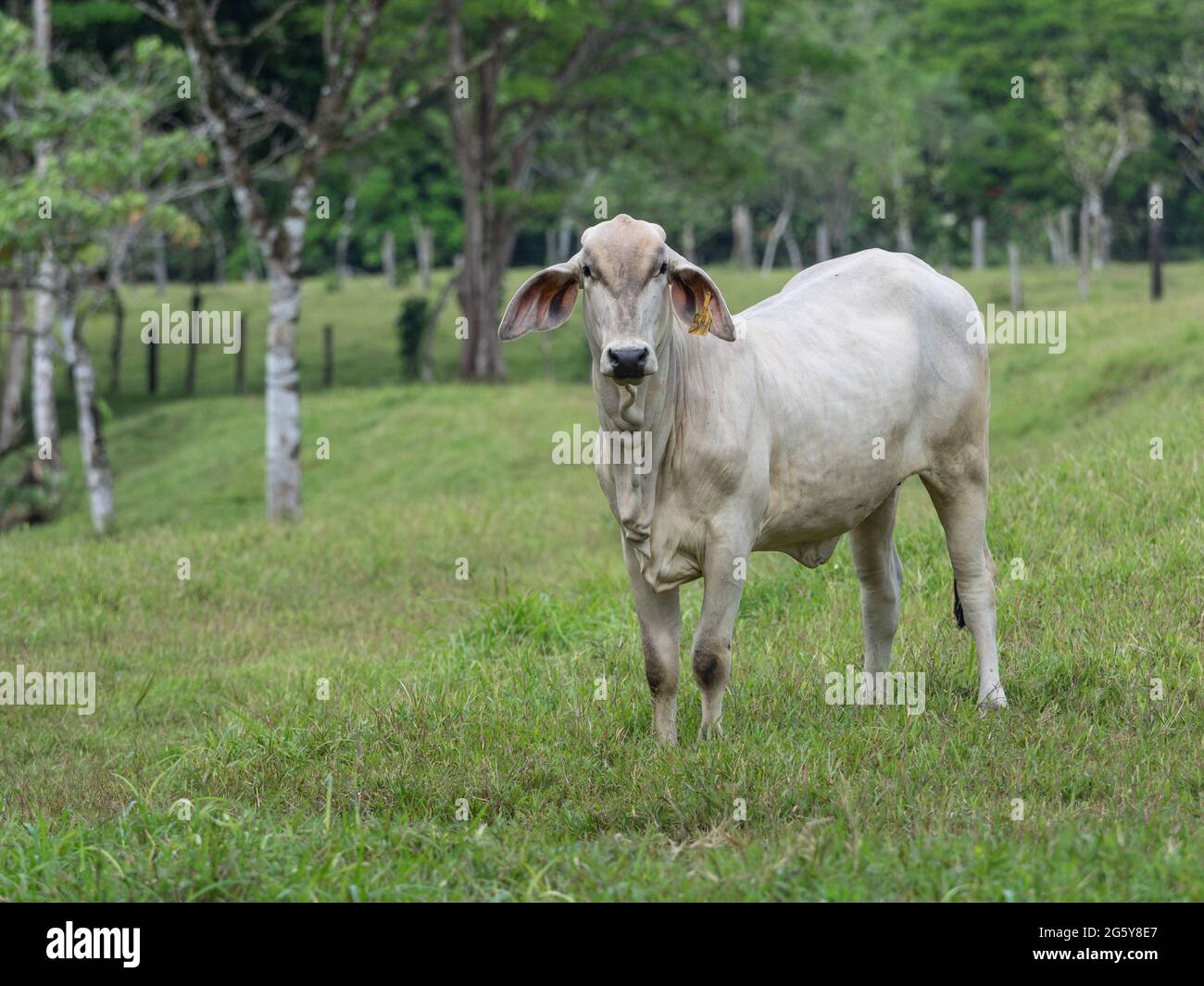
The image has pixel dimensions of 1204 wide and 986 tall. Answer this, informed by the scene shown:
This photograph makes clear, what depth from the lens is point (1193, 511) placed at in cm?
841

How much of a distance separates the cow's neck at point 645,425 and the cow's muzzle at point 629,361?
1.54 ft

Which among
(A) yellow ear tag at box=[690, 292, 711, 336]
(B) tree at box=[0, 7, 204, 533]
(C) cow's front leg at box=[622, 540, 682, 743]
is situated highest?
(B) tree at box=[0, 7, 204, 533]

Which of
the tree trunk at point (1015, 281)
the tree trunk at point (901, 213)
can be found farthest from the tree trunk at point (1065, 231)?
the tree trunk at point (1015, 281)

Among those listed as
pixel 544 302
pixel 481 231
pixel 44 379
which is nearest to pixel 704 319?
pixel 544 302

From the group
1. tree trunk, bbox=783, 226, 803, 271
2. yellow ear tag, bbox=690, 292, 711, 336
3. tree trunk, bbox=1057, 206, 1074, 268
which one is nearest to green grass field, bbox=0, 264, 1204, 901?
yellow ear tag, bbox=690, 292, 711, 336

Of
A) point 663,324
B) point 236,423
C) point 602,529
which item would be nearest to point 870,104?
point 236,423

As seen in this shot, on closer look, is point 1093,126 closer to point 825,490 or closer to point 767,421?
point 825,490

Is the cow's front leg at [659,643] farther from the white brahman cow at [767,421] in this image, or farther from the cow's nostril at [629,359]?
the cow's nostril at [629,359]

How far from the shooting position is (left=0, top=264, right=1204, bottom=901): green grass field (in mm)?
4703

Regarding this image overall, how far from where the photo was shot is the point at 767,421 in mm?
6055

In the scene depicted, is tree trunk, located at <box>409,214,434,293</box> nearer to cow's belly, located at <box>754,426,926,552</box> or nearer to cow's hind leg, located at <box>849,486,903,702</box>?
cow's hind leg, located at <box>849,486,903,702</box>

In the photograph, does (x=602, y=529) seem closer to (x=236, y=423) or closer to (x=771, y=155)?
(x=236, y=423)

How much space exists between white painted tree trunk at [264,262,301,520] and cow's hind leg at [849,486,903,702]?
9106 millimetres
